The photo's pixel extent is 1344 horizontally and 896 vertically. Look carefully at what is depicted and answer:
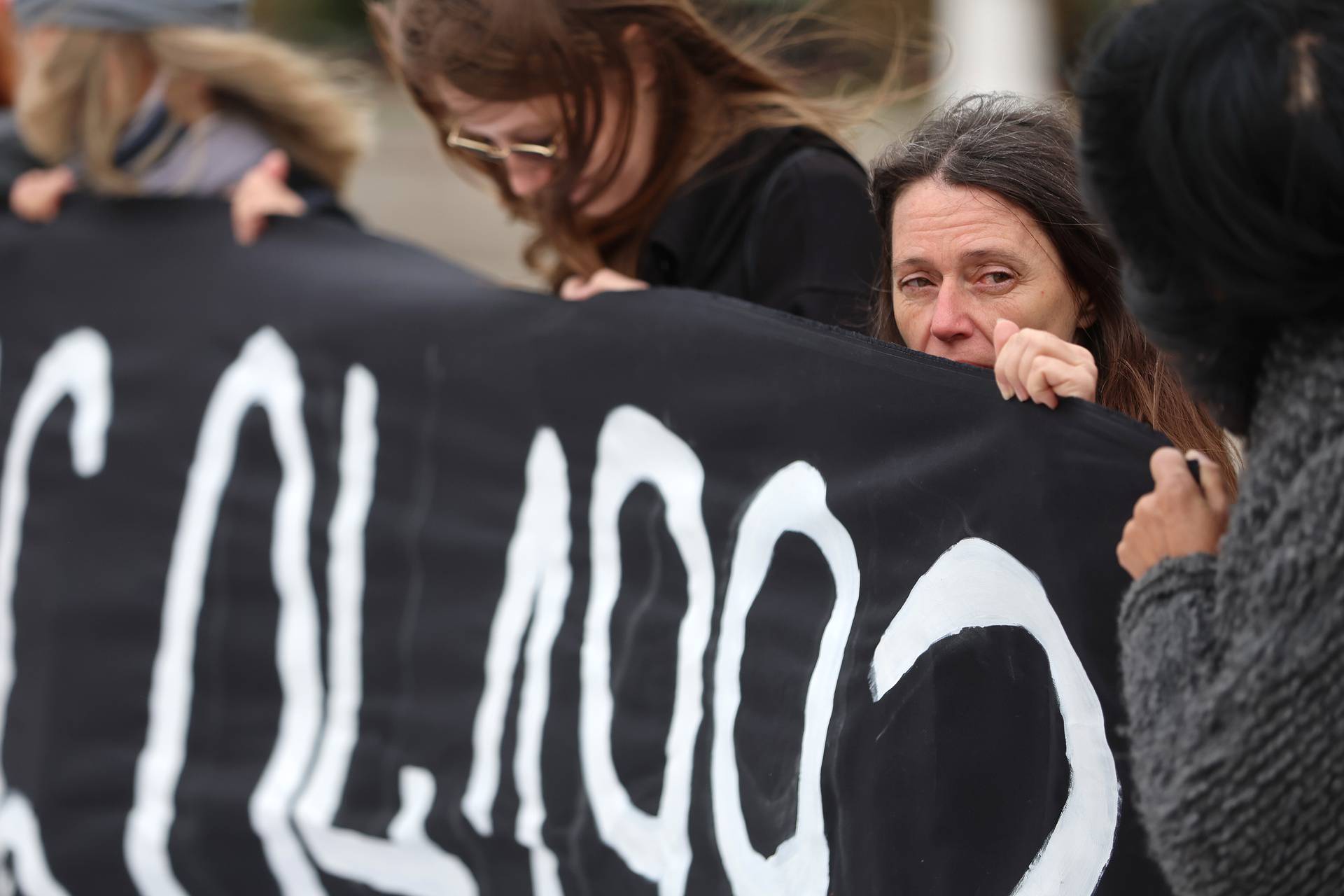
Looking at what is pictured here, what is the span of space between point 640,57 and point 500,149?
0.23 meters

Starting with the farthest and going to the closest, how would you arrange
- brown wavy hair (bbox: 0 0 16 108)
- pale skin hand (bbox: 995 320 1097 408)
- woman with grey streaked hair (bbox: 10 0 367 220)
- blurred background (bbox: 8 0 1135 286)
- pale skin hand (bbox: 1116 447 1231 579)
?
brown wavy hair (bbox: 0 0 16 108) < woman with grey streaked hair (bbox: 10 0 367 220) < blurred background (bbox: 8 0 1135 286) < pale skin hand (bbox: 995 320 1097 408) < pale skin hand (bbox: 1116 447 1231 579)

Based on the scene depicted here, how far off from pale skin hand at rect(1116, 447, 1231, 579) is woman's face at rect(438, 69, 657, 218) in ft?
3.38

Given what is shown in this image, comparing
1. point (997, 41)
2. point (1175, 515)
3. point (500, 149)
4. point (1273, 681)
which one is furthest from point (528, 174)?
point (997, 41)

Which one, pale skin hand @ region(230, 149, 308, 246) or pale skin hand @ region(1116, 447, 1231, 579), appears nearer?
pale skin hand @ region(1116, 447, 1231, 579)

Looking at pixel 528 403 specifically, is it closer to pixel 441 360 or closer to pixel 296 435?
pixel 441 360

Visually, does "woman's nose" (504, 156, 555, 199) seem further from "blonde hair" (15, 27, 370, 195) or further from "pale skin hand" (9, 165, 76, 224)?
"pale skin hand" (9, 165, 76, 224)

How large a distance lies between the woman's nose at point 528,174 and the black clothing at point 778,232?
175mm

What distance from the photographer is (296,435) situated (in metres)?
2.36

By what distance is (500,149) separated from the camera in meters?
2.12

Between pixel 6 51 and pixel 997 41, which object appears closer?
pixel 6 51

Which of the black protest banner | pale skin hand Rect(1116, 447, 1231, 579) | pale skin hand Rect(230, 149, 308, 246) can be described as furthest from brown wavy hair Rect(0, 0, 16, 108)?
pale skin hand Rect(1116, 447, 1231, 579)

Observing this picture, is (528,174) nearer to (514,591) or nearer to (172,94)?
(514,591)

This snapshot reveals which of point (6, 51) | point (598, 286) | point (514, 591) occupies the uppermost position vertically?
point (598, 286)

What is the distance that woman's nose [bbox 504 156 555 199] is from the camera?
6.98ft
